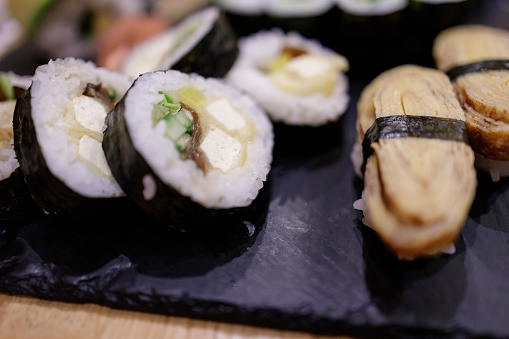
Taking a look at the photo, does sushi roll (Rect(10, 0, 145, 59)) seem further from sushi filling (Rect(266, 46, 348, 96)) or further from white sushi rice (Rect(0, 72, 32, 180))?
sushi filling (Rect(266, 46, 348, 96))

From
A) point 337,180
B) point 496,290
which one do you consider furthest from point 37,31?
point 496,290

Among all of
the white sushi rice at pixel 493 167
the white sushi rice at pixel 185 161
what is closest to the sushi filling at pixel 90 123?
the white sushi rice at pixel 185 161

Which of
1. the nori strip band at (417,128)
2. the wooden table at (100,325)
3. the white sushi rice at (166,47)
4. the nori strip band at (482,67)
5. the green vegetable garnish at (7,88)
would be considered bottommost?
the wooden table at (100,325)

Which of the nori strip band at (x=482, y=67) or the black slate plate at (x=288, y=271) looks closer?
the black slate plate at (x=288, y=271)

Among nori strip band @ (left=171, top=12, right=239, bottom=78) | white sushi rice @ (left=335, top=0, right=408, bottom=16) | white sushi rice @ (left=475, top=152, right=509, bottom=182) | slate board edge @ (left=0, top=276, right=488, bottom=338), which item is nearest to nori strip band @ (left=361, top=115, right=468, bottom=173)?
white sushi rice @ (left=475, top=152, right=509, bottom=182)

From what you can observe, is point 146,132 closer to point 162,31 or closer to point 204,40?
point 204,40

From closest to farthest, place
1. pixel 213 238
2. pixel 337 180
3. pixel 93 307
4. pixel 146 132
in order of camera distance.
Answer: pixel 146 132 → pixel 93 307 → pixel 213 238 → pixel 337 180

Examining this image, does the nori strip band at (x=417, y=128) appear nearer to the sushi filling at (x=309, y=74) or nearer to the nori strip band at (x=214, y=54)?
the sushi filling at (x=309, y=74)
